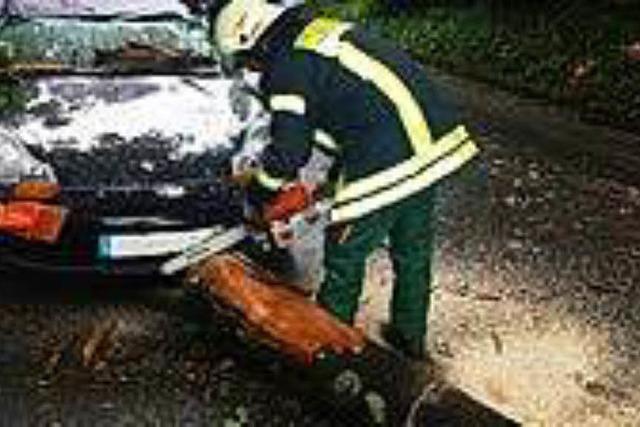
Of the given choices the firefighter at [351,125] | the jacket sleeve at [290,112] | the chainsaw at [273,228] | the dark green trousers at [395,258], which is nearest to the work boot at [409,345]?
the dark green trousers at [395,258]

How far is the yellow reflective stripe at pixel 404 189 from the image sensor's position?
6703 millimetres

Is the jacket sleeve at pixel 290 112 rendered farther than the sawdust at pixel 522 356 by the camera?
No

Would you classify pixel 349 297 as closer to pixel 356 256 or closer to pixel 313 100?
pixel 356 256

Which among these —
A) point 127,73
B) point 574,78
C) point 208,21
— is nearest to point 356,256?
point 127,73

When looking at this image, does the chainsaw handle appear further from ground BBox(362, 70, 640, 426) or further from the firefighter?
ground BBox(362, 70, 640, 426)

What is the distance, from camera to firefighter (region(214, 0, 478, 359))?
655 cm

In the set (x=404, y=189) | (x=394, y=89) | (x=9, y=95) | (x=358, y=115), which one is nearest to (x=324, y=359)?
(x=404, y=189)

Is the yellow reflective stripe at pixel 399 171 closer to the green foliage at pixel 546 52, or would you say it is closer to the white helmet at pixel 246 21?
the white helmet at pixel 246 21

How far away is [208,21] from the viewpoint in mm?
9492

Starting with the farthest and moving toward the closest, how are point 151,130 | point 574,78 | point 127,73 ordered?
point 574,78 → point 127,73 → point 151,130

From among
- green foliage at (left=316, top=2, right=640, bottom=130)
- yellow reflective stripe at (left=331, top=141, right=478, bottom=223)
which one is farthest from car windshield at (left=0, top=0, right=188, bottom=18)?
green foliage at (left=316, top=2, right=640, bottom=130)

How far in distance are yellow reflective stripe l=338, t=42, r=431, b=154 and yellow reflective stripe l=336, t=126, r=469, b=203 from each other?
45 millimetres

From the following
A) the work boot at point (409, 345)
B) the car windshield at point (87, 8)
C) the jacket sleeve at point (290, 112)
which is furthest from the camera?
the car windshield at point (87, 8)

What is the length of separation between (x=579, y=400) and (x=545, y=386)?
0.21 m
